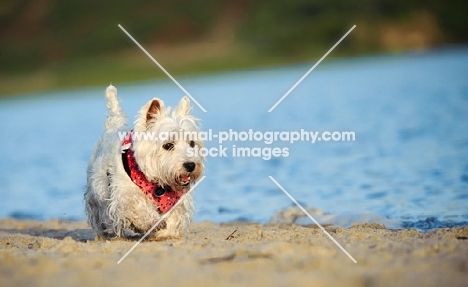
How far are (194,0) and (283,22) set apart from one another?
1607 centimetres

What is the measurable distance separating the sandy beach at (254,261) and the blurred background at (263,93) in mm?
2420

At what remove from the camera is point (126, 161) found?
8.81 metres

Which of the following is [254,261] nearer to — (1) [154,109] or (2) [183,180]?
(2) [183,180]

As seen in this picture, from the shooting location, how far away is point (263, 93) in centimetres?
3538

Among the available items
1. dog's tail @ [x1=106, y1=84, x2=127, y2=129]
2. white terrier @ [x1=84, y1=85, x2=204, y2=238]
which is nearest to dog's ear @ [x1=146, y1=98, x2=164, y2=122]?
white terrier @ [x1=84, y1=85, x2=204, y2=238]

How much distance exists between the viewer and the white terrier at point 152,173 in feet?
28.2

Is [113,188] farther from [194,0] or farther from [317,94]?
[194,0]

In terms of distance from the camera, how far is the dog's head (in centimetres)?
852

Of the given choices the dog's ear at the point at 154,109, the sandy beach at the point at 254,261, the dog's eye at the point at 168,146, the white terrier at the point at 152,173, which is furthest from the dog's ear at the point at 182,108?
the sandy beach at the point at 254,261

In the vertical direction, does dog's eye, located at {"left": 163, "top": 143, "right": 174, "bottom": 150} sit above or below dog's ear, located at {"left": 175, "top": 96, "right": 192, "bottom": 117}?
below

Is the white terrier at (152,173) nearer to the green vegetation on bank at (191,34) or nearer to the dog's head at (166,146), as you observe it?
the dog's head at (166,146)

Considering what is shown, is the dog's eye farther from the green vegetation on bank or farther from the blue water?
the green vegetation on bank

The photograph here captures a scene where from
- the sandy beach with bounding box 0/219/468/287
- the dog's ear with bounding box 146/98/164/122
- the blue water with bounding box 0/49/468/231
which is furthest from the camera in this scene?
the blue water with bounding box 0/49/468/231

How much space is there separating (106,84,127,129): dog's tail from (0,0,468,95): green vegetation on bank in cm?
4040
